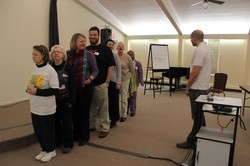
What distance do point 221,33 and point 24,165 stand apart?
25.9 ft

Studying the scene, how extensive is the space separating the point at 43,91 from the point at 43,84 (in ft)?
0.26

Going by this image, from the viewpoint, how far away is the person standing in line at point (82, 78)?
108 inches

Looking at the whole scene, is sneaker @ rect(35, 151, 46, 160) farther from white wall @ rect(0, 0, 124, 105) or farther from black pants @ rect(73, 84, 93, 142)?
white wall @ rect(0, 0, 124, 105)

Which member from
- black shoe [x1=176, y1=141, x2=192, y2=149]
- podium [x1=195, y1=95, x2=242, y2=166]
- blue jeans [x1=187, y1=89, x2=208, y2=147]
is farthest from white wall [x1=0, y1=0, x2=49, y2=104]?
podium [x1=195, y1=95, x2=242, y2=166]

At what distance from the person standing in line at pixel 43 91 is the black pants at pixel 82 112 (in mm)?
465

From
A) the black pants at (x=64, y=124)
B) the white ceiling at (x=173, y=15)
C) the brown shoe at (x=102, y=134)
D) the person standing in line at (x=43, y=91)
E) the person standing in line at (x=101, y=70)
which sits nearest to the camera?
the person standing in line at (x=43, y=91)

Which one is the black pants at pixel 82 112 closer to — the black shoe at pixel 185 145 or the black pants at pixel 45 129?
the black pants at pixel 45 129

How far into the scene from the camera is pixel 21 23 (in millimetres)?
4750

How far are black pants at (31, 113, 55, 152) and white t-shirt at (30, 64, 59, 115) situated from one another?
73 mm

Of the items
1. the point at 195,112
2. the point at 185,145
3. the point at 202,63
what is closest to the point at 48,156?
the point at 185,145

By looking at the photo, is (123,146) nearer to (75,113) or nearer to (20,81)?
(75,113)

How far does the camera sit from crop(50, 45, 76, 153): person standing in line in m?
2.49

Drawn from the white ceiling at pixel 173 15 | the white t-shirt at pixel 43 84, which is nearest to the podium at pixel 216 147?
the white t-shirt at pixel 43 84

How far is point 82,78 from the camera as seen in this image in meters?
2.76
